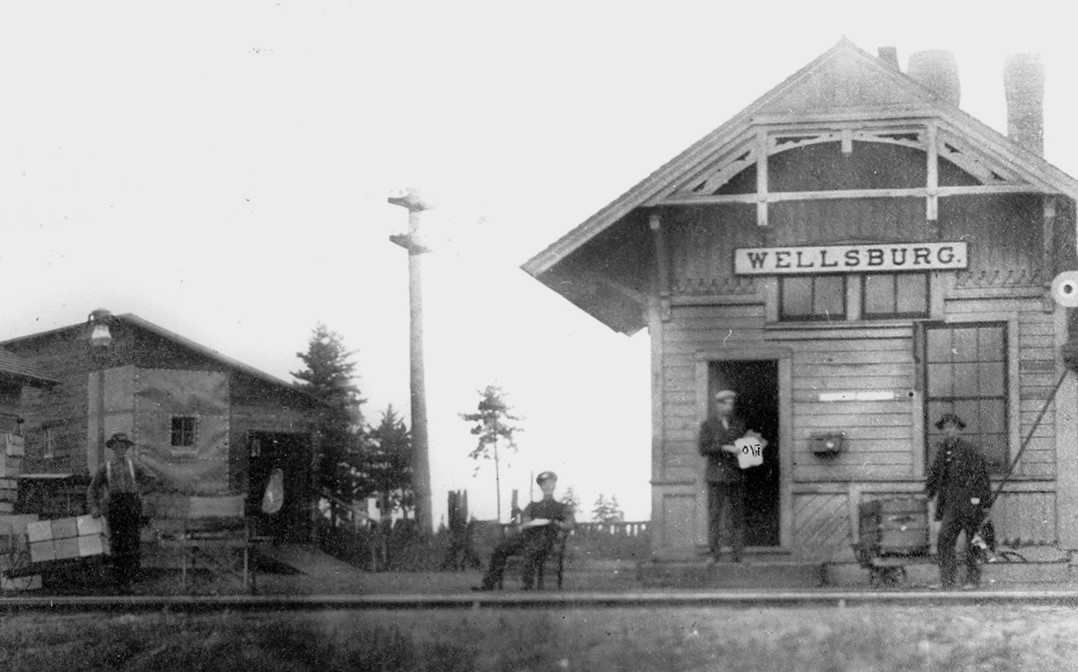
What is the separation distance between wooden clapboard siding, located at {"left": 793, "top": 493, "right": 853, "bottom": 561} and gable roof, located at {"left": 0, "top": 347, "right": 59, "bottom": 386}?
40.6 ft

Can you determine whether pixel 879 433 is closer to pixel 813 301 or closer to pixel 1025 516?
pixel 813 301

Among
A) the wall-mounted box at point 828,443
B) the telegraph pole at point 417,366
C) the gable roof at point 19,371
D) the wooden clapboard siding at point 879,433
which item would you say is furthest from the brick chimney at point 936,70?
the gable roof at point 19,371

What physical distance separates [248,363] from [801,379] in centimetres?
1474

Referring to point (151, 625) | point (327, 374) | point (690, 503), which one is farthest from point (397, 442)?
point (151, 625)

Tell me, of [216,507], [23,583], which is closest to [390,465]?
[216,507]

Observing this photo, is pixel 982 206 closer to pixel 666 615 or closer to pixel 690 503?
pixel 690 503

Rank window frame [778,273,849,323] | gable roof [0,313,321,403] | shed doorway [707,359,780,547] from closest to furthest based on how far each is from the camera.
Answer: window frame [778,273,849,323], shed doorway [707,359,780,547], gable roof [0,313,321,403]

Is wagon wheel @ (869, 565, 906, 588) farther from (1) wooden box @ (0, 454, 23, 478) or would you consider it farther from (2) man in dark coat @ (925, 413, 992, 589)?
(1) wooden box @ (0, 454, 23, 478)

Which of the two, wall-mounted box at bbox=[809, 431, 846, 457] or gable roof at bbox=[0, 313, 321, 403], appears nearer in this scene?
wall-mounted box at bbox=[809, 431, 846, 457]

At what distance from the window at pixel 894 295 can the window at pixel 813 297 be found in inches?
10.6

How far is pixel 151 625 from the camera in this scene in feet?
36.2

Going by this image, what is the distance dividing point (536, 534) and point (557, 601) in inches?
108

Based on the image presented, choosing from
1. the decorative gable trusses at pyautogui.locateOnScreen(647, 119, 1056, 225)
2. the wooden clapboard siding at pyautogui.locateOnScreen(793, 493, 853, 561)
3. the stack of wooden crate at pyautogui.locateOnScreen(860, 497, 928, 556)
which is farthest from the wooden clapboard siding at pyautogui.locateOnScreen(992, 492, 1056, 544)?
the decorative gable trusses at pyautogui.locateOnScreen(647, 119, 1056, 225)

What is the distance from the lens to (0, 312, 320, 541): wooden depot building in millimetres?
27047
